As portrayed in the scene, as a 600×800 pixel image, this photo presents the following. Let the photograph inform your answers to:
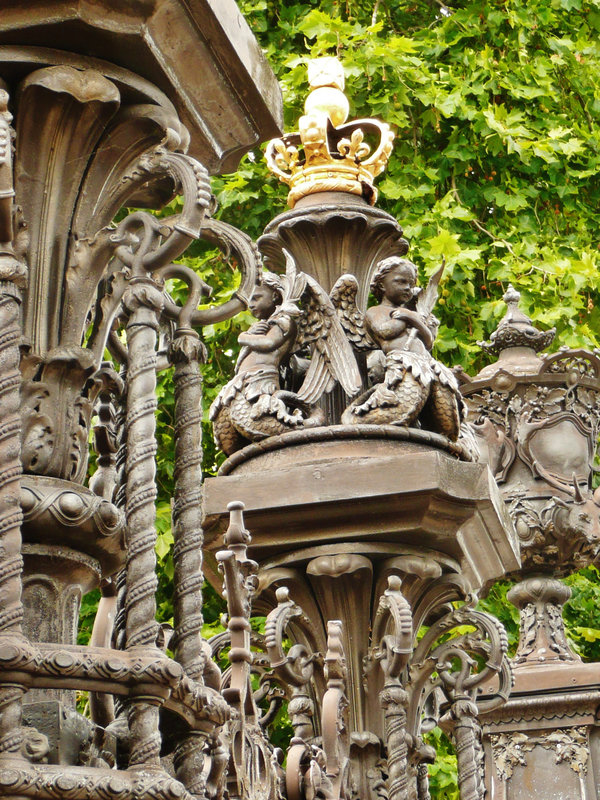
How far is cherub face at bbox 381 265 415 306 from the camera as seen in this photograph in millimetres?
5863

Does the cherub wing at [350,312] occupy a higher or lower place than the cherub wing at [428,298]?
lower

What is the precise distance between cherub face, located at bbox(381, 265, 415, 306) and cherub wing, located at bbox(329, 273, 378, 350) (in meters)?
0.12

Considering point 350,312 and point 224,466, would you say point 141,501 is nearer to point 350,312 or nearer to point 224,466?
point 224,466

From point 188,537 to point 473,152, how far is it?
9040 millimetres

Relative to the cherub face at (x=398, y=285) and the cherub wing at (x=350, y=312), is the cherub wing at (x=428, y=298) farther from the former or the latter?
the cherub wing at (x=350, y=312)

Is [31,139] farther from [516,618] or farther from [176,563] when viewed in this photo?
[516,618]

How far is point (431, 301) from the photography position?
6094 millimetres

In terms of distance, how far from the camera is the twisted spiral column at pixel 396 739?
505 cm

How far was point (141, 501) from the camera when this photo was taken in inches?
126

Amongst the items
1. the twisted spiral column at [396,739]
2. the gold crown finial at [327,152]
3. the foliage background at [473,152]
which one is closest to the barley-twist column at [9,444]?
the twisted spiral column at [396,739]

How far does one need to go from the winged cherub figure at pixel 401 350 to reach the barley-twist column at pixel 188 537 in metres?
1.80

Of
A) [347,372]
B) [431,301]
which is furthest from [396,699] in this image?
[431,301]

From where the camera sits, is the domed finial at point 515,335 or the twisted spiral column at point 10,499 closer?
the twisted spiral column at point 10,499

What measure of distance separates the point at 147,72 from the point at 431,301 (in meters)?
2.63
